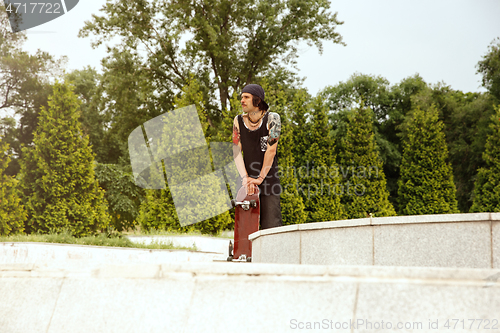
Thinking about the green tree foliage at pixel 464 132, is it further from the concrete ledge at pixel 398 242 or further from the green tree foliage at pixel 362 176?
the concrete ledge at pixel 398 242

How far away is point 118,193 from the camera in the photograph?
2220cm

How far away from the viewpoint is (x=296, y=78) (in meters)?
21.6

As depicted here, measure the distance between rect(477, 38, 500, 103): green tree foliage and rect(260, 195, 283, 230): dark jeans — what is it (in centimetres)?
2033

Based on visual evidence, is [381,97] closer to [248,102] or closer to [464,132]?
[464,132]

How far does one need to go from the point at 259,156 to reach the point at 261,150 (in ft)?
0.32

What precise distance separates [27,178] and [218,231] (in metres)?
6.23

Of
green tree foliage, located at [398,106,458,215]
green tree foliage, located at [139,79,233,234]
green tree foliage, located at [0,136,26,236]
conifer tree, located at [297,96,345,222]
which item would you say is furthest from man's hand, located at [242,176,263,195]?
green tree foliage, located at [398,106,458,215]

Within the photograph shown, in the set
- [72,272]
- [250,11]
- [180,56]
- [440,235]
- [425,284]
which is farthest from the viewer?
[180,56]

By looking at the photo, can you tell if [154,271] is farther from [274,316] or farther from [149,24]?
[149,24]

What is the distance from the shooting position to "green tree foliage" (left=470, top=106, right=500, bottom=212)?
15.7 metres

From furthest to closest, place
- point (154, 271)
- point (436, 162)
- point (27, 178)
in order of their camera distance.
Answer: point (436, 162)
point (27, 178)
point (154, 271)

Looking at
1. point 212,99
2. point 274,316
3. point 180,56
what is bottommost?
point 274,316

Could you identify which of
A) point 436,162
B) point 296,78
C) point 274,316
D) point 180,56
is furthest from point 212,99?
point 274,316

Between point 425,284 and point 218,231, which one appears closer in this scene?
point 425,284
